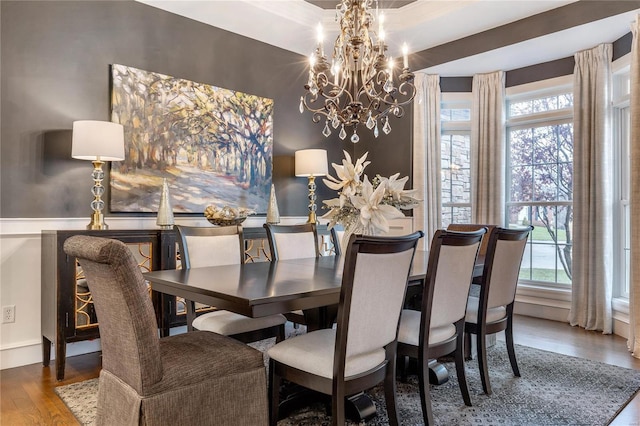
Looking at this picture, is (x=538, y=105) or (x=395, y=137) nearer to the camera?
(x=538, y=105)

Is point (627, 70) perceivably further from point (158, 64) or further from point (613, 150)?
point (158, 64)

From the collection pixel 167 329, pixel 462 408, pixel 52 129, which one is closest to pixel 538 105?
pixel 462 408

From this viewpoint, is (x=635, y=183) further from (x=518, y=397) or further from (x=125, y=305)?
(x=125, y=305)

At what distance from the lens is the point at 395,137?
545cm

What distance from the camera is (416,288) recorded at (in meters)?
2.69

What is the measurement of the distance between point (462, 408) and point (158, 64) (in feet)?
11.6

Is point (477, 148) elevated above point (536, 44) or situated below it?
below

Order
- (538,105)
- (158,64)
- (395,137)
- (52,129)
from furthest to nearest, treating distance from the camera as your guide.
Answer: (395,137)
(538,105)
(158,64)
(52,129)

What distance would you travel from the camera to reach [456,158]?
5.38m

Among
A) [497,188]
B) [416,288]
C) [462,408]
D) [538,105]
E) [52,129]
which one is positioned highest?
[538,105]

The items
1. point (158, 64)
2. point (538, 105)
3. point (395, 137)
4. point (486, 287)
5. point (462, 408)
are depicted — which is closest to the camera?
point (462, 408)

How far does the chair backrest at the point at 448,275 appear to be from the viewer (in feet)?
7.02

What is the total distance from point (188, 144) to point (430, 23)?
272cm

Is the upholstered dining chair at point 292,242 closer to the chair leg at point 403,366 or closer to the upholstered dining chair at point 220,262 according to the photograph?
the upholstered dining chair at point 220,262
